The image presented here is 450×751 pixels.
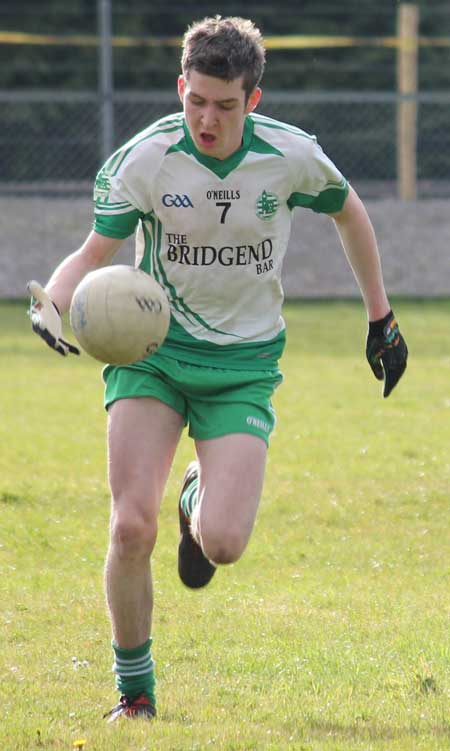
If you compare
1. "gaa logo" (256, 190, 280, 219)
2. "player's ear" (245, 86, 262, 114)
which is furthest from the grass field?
"player's ear" (245, 86, 262, 114)

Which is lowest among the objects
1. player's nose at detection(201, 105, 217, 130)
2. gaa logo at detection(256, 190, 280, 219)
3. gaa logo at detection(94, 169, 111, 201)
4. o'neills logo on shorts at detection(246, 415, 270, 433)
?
o'neills logo on shorts at detection(246, 415, 270, 433)

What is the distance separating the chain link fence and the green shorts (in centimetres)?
1452

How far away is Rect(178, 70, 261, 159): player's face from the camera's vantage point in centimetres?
461

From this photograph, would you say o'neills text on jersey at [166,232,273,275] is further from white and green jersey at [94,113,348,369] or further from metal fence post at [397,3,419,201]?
metal fence post at [397,3,419,201]

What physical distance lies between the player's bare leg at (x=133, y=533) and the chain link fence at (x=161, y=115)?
14782 mm

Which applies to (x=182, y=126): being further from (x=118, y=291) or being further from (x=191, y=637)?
(x=191, y=637)

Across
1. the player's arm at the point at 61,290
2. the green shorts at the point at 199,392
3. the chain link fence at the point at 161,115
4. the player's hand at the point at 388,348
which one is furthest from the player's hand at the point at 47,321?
the chain link fence at the point at 161,115

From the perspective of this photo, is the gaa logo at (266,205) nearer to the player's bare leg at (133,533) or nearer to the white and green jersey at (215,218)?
the white and green jersey at (215,218)

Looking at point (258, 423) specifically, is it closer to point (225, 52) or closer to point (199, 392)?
point (199, 392)

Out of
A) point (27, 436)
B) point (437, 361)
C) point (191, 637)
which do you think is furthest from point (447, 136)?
point (191, 637)

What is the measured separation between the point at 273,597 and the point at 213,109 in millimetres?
2367

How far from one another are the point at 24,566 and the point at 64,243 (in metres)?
11.8

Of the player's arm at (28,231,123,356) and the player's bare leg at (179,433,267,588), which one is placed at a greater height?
the player's arm at (28,231,123,356)

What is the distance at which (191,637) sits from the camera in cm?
552
